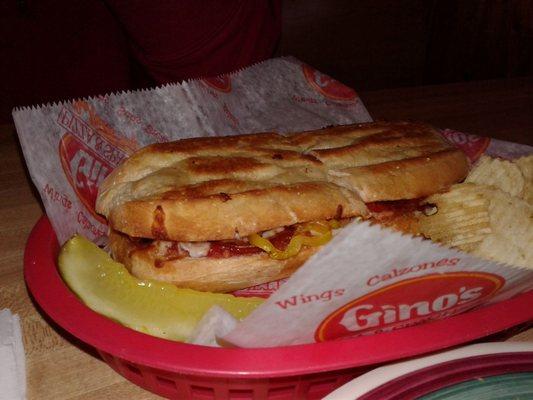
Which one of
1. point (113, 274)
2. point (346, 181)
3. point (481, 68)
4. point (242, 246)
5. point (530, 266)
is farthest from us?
point (481, 68)

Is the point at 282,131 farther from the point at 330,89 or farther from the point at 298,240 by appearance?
the point at 298,240

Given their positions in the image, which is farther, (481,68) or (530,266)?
(481,68)

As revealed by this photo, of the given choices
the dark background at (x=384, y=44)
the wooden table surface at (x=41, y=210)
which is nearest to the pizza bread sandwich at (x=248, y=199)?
the wooden table surface at (x=41, y=210)

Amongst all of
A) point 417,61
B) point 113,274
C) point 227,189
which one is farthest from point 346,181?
point 417,61

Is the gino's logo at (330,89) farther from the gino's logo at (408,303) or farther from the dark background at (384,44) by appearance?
the dark background at (384,44)

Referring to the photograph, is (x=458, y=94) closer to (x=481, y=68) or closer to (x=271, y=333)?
(x=271, y=333)

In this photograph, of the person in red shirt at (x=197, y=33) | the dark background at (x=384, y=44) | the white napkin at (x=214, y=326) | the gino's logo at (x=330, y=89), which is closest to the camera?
the white napkin at (x=214, y=326)

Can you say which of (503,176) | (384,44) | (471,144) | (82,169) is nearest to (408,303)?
(503,176)

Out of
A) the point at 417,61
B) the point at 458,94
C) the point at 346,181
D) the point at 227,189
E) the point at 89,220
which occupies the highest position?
the point at 417,61
